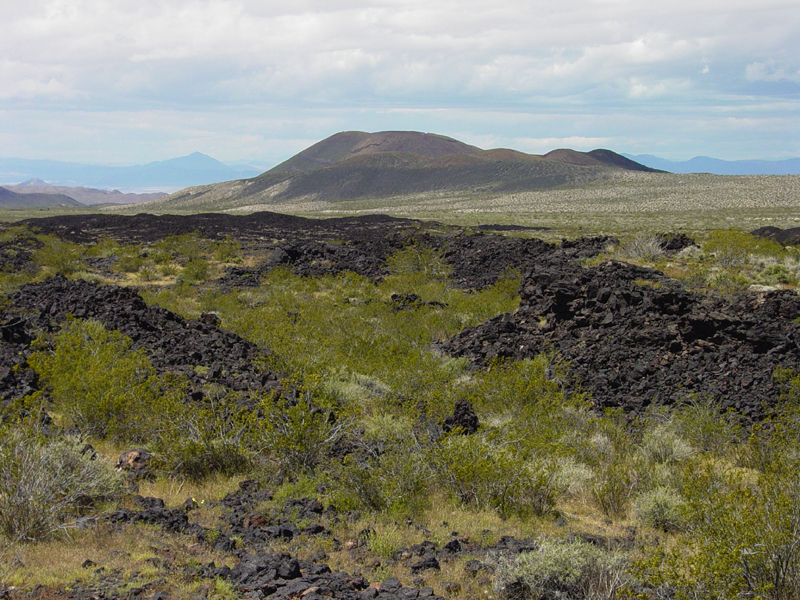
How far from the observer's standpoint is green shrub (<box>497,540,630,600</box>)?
4.19 metres

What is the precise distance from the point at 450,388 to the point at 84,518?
6143 millimetres

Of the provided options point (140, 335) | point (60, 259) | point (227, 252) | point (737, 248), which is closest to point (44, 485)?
point (140, 335)

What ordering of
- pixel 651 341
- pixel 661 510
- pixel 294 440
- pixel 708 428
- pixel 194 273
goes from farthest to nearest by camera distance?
1. pixel 194 273
2. pixel 651 341
3. pixel 708 428
4. pixel 294 440
5. pixel 661 510

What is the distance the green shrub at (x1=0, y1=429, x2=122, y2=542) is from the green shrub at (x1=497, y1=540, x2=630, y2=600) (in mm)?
3857

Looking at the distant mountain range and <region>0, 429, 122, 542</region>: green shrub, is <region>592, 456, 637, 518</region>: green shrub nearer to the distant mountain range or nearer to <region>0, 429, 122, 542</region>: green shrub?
<region>0, 429, 122, 542</region>: green shrub

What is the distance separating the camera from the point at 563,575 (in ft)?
13.9

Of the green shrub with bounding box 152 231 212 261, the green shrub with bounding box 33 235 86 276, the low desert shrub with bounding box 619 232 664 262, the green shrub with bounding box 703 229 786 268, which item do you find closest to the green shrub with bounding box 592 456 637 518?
the green shrub with bounding box 703 229 786 268

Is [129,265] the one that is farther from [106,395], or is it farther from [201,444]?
[201,444]

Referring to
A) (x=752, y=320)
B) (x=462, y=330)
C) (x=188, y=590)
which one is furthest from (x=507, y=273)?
(x=188, y=590)

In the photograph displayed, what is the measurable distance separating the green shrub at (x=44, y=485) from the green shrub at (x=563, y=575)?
3.86 meters

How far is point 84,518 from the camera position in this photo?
16.6 ft

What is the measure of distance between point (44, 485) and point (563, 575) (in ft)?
14.9

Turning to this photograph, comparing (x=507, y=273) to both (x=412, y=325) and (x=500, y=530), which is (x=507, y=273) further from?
(x=500, y=530)

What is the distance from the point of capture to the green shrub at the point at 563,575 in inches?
165
